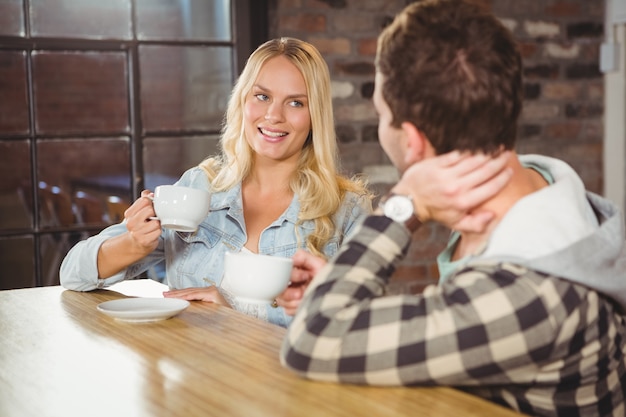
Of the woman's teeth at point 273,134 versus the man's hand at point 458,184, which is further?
the woman's teeth at point 273,134

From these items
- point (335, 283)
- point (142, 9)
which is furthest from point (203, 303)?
point (142, 9)

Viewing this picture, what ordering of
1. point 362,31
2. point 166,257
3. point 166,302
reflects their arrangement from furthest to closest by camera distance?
point 362,31 < point 166,257 < point 166,302

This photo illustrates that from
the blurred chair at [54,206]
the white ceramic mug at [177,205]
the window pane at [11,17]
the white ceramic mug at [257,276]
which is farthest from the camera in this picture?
the blurred chair at [54,206]

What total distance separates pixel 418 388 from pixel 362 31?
241 centimetres

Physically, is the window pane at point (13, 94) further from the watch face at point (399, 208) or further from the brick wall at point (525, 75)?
the watch face at point (399, 208)

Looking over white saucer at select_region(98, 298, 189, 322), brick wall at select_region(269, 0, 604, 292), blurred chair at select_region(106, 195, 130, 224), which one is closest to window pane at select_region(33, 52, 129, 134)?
blurred chair at select_region(106, 195, 130, 224)

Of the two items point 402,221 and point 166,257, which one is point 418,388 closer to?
point 402,221

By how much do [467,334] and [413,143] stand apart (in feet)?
1.01

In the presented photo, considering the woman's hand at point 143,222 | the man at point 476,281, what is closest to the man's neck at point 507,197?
the man at point 476,281

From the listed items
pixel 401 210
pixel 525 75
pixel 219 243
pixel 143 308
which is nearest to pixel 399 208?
pixel 401 210

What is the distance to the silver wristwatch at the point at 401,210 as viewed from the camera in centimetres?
126

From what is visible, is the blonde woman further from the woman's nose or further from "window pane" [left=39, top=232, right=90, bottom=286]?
"window pane" [left=39, top=232, right=90, bottom=286]

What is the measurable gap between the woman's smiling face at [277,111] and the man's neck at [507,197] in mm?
996

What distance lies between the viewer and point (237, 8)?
3348 mm
